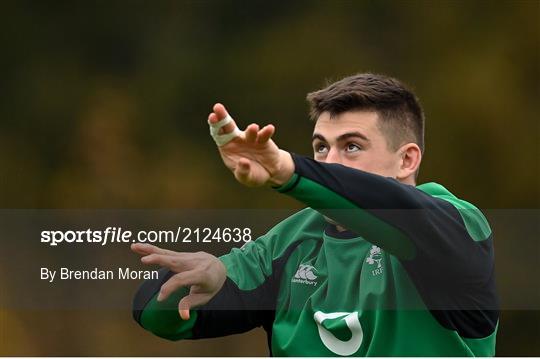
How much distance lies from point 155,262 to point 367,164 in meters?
0.60

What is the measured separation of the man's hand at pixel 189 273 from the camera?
2289 mm

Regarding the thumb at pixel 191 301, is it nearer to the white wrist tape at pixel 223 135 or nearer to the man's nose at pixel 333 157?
the man's nose at pixel 333 157

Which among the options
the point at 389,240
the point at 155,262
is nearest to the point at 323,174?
the point at 389,240

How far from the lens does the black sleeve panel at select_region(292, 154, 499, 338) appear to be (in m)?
2.06

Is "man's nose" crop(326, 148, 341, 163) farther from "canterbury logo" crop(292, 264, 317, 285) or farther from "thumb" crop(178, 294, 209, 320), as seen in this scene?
"thumb" crop(178, 294, 209, 320)

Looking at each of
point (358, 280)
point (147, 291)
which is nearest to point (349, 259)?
point (358, 280)

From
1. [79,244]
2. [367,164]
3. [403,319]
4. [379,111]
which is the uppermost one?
[79,244]

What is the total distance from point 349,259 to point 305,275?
0.14 meters

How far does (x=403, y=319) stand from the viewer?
2404mm

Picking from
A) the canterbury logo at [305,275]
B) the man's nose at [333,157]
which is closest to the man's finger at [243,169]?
the man's nose at [333,157]

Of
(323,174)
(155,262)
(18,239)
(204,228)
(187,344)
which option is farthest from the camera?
(187,344)

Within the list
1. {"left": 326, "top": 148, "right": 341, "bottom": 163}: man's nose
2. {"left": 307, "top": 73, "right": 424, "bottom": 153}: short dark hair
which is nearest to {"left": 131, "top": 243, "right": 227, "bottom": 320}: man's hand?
{"left": 326, "top": 148, "right": 341, "bottom": 163}: man's nose

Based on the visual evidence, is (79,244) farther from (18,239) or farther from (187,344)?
(187,344)

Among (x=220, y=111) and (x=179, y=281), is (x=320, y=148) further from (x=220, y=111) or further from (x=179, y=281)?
(x=220, y=111)
